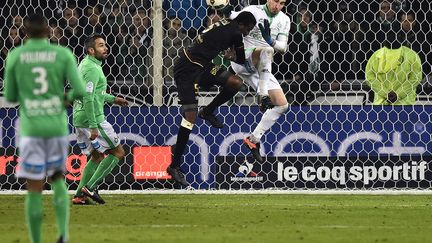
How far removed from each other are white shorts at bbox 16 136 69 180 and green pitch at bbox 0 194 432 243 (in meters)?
1.23

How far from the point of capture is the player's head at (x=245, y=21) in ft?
45.4

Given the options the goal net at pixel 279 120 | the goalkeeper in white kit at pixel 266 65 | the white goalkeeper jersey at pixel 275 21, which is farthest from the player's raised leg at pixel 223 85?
the goal net at pixel 279 120

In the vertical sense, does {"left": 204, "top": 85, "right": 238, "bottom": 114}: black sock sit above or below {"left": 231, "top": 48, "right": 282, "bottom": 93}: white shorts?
A: below

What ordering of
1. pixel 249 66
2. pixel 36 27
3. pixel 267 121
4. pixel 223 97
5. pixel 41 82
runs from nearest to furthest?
pixel 41 82, pixel 36 27, pixel 223 97, pixel 267 121, pixel 249 66

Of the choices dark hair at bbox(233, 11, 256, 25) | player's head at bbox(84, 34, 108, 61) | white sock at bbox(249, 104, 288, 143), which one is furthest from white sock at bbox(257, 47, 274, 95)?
player's head at bbox(84, 34, 108, 61)

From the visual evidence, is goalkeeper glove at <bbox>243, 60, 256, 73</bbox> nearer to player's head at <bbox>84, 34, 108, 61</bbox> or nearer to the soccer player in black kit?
the soccer player in black kit

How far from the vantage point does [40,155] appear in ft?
25.5

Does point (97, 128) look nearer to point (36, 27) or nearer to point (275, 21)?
point (275, 21)

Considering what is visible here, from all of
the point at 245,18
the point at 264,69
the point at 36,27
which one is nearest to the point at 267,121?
the point at 264,69

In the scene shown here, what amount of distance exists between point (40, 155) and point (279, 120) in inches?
327

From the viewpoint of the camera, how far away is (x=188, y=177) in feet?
52.1

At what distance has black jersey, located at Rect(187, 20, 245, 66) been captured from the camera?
1374 cm

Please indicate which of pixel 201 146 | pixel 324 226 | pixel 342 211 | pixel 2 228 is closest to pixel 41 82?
pixel 2 228

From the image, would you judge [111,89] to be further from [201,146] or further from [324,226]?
[324,226]
